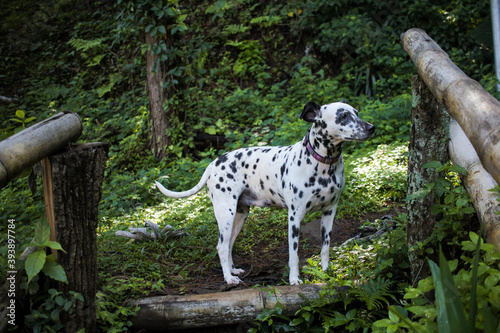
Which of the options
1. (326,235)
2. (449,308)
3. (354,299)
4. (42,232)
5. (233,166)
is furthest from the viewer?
(233,166)

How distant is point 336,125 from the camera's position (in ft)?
13.4

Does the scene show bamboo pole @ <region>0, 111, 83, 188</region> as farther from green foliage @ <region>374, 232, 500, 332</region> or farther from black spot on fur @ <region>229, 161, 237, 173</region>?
green foliage @ <region>374, 232, 500, 332</region>

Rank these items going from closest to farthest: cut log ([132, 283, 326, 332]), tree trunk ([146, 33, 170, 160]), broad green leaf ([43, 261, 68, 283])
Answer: broad green leaf ([43, 261, 68, 283]) < cut log ([132, 283, 326, 332]) < tree trunk ([146, 33, 170, 160])

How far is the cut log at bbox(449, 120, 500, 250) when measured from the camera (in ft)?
7.93

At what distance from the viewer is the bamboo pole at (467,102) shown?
5.53ft

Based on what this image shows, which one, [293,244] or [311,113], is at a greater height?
[311,113]

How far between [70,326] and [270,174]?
2.37 metres

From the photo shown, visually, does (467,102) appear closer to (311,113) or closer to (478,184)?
(478,184)

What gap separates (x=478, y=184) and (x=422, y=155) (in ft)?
1.62

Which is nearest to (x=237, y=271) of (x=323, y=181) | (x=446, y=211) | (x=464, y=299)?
(x=323, y=181)

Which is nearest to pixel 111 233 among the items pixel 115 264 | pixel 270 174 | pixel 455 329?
pixel 115 264

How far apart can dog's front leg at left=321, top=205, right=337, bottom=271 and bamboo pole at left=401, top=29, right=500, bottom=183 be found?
1.84m

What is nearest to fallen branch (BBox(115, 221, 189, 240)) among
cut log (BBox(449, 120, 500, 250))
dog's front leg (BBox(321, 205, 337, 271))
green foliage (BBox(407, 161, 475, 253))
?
dog's front leg (BBox(321, 205, 337, 271))

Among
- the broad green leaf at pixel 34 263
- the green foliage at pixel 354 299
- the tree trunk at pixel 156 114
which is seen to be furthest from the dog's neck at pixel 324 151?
the tree trunk at pixel 156 114
